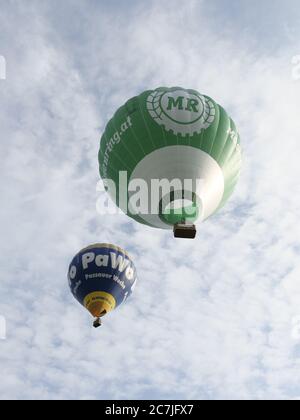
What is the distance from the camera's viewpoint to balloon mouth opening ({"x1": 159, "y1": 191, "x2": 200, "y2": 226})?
423 inches

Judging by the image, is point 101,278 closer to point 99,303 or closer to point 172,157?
point 99,303

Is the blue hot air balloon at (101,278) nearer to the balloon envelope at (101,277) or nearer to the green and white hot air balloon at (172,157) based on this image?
the balloon envelope at (101,277)

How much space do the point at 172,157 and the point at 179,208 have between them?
1.23m

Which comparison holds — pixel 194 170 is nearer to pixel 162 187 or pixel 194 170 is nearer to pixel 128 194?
pixel 162 187

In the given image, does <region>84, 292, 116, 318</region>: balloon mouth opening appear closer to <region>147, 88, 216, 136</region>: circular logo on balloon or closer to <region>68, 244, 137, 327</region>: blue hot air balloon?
<region>68, 244, 137, 327</region>: blue hot air balloon

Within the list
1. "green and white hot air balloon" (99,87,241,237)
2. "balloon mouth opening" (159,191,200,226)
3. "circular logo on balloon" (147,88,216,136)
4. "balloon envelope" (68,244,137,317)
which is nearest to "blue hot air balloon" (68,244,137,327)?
"balloon envelope" (68,244,137,317)

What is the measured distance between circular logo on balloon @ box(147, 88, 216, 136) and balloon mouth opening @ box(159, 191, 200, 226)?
1.44 meters

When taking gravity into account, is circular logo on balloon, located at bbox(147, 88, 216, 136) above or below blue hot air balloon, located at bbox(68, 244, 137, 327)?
above

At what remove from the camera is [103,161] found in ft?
39.2

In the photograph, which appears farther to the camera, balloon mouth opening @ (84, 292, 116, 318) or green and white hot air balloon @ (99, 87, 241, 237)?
balloon mouth opening @ (84, 292, 116, 318)

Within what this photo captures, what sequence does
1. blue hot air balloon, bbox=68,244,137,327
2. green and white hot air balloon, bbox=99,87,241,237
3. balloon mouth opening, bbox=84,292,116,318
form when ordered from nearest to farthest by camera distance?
green and white hot air balloon, bbox=99,87,241,237
balloon mouth opening, bbox=84,292,116,318
blue hot air balloon, bbox=68,244,137,327

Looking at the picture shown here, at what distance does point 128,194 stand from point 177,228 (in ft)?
5.28

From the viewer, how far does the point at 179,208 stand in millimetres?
10969

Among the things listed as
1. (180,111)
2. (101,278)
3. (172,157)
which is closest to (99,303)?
(101,278)
